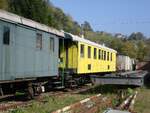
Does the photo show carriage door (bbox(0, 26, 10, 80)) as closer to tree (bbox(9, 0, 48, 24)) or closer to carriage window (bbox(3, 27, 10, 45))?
carriage window (bbox(3, 27, 10, 45))

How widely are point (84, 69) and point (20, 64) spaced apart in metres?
10.3

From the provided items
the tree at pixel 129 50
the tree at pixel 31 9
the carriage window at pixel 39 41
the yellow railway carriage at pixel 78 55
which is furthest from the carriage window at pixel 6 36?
the tree at pixel 129 50

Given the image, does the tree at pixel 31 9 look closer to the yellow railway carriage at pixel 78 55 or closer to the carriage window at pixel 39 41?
the yellow railway carriage at pixel 78 55

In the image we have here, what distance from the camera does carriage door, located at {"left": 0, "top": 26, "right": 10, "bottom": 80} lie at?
1322 cm

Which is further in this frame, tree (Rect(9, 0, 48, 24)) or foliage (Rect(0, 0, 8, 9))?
foliage (Rect(0, 0, 8, 9))

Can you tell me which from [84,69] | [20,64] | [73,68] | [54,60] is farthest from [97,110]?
[84,69]

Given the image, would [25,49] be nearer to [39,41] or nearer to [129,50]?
[39,41]

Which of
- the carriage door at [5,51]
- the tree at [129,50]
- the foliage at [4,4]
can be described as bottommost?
the carriage door at [5,51]

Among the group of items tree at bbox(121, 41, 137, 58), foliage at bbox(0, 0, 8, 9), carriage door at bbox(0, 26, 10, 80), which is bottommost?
carriage door at bbox(0, 26, 10, 80)

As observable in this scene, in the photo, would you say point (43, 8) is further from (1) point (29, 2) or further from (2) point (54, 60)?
(2) point (54, 60)

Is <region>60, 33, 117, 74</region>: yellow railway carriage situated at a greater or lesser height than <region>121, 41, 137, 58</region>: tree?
lesser

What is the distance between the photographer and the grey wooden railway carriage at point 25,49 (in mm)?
13383

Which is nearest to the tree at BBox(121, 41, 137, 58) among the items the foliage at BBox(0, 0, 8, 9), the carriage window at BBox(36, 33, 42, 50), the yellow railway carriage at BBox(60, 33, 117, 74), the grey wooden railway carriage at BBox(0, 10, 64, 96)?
the foliage at BBox(0, 0, 8, 9)

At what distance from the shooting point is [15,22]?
1409cm
